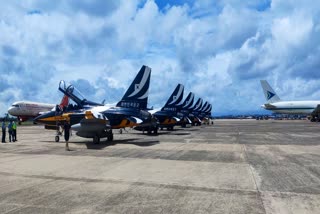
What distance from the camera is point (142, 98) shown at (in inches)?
847

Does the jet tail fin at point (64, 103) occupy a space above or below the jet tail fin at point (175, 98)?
below

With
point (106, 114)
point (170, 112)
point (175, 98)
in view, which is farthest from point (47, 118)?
point (175, 98)

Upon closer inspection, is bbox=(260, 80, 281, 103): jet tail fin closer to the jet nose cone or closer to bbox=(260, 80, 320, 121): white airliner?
bbox=(260, 80, 320, 121): white airliner

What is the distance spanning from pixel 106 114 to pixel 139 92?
3259 mm

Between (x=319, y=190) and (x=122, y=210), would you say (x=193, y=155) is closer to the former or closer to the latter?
(x=319, y=190)

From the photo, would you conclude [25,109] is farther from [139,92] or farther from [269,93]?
[269,93]

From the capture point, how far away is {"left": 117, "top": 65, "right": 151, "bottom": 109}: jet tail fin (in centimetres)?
2088

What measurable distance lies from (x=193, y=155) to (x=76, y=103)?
1099 centimetres

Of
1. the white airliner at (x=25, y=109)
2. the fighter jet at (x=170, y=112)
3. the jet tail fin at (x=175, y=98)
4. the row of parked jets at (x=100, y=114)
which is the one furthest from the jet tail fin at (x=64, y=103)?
the white airliner at (x=25, y=109)

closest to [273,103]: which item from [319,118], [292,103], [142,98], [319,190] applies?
[292,103]

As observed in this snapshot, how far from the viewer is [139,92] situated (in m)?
21.3

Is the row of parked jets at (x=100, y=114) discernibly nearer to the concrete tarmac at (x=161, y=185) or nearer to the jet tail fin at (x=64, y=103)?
the jet tail fin at (x=64, y=103)

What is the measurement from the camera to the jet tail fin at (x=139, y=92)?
68.5 ft

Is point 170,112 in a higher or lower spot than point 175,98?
lower
